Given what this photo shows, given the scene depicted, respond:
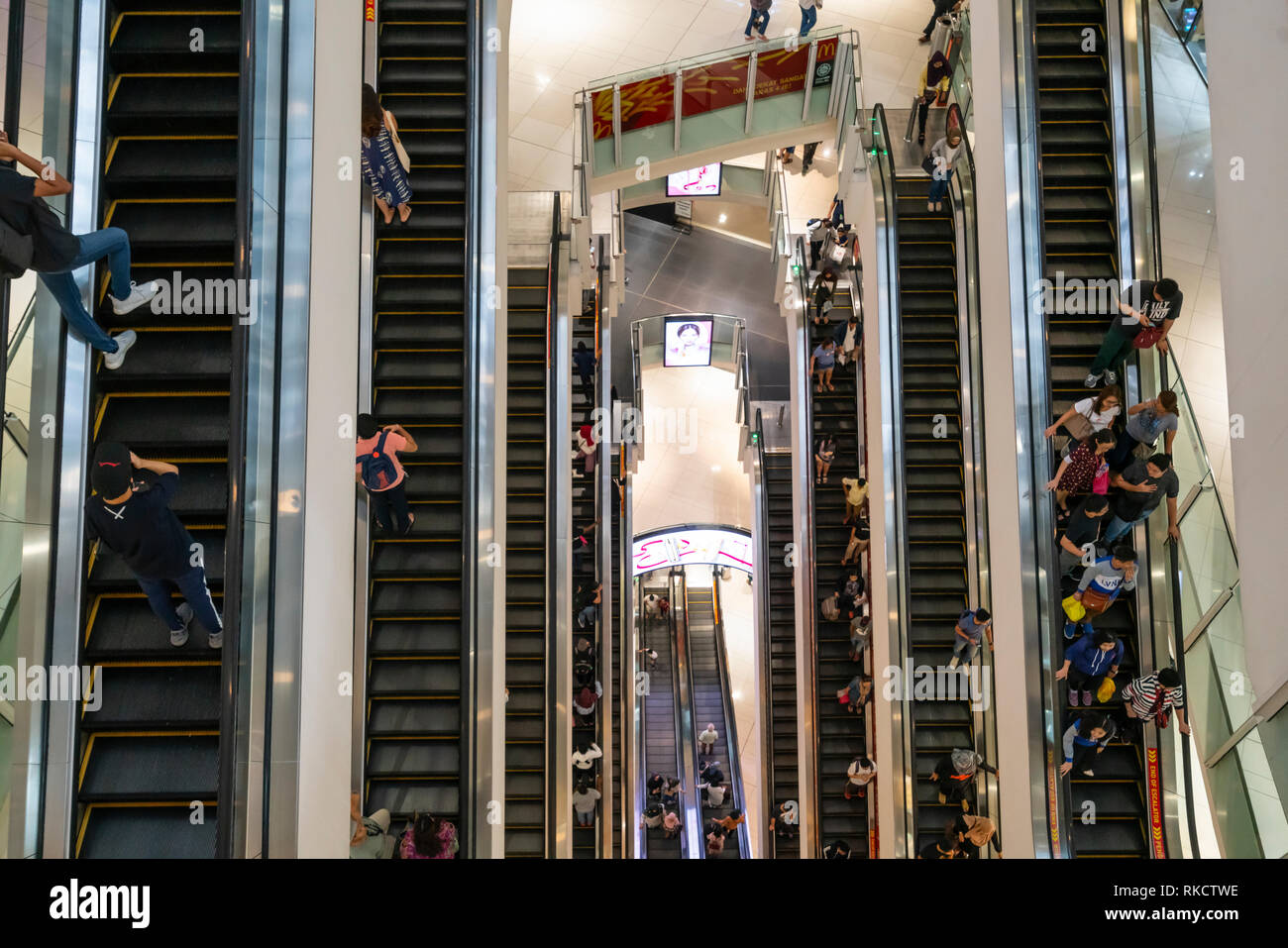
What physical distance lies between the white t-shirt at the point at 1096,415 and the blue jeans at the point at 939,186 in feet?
15.7

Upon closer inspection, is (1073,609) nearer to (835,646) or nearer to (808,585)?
(808,585)

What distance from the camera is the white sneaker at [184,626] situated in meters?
4.94

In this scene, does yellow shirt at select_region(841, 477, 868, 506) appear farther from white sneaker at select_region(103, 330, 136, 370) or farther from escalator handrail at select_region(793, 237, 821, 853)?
white sneaker at select_region(103, 330, 136, 370)

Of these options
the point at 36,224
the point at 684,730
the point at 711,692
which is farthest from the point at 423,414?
the point at 711,692

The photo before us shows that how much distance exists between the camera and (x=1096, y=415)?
7.00m

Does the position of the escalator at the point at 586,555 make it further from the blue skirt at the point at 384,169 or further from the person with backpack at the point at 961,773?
the person with backpack at the point at 961,773

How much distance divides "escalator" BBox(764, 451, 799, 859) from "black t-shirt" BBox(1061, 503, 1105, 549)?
934 centimetres

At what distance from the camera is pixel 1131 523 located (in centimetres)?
715

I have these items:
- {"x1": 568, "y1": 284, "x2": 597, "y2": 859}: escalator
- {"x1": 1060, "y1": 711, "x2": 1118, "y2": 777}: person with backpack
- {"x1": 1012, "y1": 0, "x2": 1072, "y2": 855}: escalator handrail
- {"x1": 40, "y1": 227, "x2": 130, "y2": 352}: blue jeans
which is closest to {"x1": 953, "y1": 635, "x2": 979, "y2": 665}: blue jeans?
{"x1": 1012, "y1": 0, "x2": 1072, "y2": 855}: escalator handrail

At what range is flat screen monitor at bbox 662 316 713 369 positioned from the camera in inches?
761

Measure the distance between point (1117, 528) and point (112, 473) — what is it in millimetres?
6554

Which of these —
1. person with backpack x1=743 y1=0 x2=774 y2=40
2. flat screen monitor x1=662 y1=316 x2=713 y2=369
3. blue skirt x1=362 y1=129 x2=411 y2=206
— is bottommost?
blue skirt x1=362 y1=129 x2=411 y2=206

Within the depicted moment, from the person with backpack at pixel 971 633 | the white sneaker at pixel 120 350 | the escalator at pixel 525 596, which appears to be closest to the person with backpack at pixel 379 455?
the white sneaker at pixel 120 350
